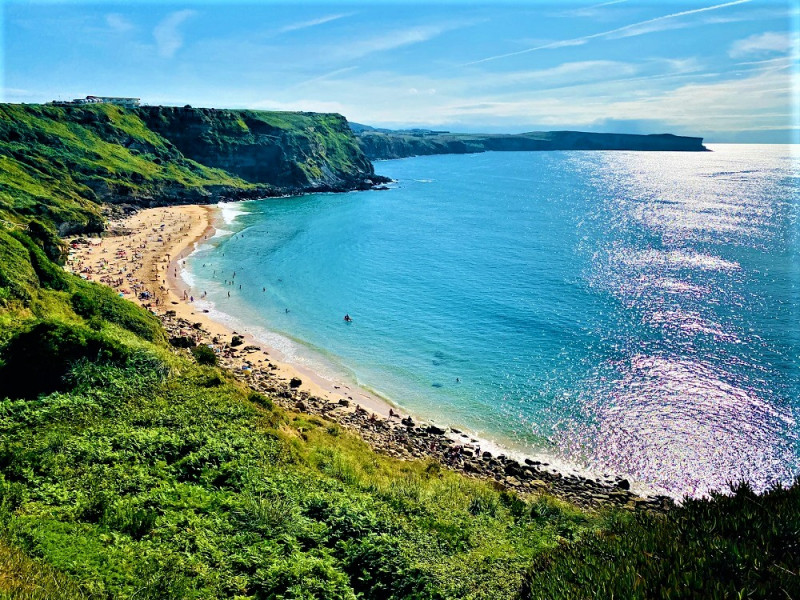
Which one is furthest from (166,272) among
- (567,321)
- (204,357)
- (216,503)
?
(216,503)

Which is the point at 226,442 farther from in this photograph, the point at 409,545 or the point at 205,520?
the point at 409,545

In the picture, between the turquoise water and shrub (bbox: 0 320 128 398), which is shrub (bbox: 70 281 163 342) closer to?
shrub (bbox: 0 320 128 398)

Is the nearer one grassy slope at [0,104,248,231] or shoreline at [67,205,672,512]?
shoreline at [67,205,672,512]

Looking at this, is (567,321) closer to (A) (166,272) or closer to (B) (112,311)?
(B) (112,311)

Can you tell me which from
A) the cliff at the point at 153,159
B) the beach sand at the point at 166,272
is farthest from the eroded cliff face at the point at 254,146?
the beach sand at the point at 166,272

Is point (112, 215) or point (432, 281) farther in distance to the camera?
point (112, 215)

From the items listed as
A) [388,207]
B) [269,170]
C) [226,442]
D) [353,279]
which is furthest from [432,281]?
[269,170]

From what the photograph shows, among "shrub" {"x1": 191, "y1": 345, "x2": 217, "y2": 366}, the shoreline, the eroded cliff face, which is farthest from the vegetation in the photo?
the eroded cliff face
